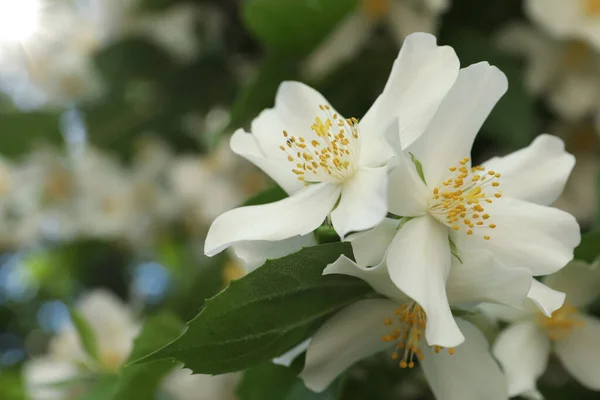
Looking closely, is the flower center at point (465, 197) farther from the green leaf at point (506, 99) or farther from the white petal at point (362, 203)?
the green leaf at point (506, 99)

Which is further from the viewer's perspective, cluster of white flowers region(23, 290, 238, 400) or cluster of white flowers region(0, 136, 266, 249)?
cluster of white flowers region(0, 136, 266, 249)

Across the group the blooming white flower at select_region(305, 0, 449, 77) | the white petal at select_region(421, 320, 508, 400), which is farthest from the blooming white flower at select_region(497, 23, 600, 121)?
the white petal at select_region(421, 320, 508, 400)

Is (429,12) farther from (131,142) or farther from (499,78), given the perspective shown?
(131,142)

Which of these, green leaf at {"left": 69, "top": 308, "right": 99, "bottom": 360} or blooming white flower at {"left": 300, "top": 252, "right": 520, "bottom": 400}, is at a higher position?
green leaf at {"left": 69, "top": 308, "right": 99, "bottom": 360}

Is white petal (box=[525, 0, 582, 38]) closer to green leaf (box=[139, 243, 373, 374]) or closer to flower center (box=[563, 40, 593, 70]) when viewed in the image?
flower center (box=[563, 40, 593, 70])

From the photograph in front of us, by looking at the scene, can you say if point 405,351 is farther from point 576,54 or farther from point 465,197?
point 576,54

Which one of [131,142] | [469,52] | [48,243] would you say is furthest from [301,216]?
[48,243]

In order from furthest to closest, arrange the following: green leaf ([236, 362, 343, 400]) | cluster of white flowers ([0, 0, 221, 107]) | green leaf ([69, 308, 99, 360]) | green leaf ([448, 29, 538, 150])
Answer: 1. cluster of white flowers ([0, 0, 221, 107])
2. green leaf ([448, 29, 538, 150])
3. green leaf ([69, 308, 99, 360])
4. green leaf ([236, 362, 343, 400])
